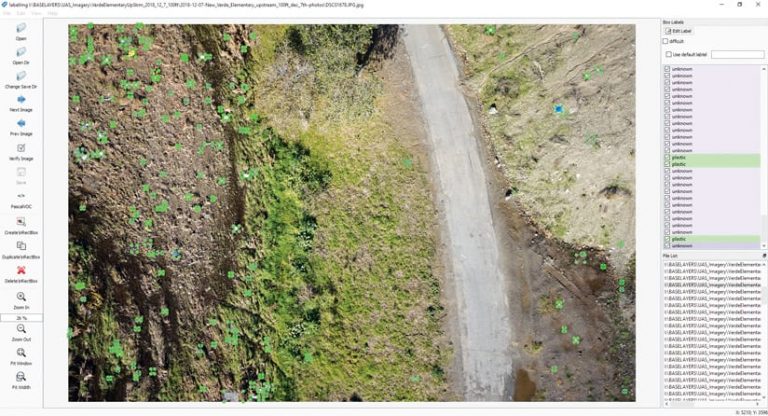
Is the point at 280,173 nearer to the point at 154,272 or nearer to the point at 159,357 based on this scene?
the point at 154,272

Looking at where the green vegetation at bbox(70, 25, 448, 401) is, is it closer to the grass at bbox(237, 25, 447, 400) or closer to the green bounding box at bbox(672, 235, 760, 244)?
the grass at bbox(237, 25, 447, 400)

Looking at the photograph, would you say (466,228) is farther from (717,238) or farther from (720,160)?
(720,160)

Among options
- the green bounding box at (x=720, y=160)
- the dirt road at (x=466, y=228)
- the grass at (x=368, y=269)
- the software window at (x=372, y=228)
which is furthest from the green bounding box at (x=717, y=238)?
the grass at (x=368, y=269)

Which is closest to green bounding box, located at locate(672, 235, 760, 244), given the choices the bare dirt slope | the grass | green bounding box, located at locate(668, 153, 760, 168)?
green bounding box, located at locate(668, 153, 760, 168)

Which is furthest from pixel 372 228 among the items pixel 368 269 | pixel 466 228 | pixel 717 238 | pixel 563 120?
pixel 717 238

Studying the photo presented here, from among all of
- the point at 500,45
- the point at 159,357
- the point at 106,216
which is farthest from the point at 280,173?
the point at 500,45

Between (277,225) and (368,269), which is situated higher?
(277,225)
